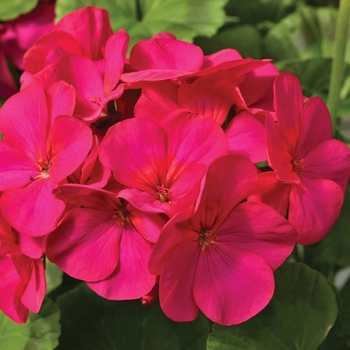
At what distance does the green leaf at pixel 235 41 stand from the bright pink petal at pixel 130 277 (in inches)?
25.7

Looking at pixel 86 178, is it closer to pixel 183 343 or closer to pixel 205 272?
pixel 205 272

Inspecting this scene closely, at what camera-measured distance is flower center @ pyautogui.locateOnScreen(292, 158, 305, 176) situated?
1.61ft

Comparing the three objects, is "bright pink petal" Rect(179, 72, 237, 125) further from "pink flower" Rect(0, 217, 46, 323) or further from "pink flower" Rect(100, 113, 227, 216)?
"pink flower" Rect(0, 217, 46, 323)

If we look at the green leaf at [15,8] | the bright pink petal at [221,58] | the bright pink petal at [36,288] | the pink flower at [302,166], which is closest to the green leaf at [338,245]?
the pink flower at [302,166]

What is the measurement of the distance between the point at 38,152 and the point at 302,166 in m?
0.27

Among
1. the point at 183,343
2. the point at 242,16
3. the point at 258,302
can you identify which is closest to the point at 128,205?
the point at 258,302

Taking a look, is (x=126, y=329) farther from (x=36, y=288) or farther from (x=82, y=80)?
(x=82, y=80)

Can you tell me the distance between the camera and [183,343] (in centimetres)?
62

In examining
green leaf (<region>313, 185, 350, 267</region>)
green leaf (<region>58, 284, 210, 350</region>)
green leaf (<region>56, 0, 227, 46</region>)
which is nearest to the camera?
green leaf (<region>58, 284, 210, 350</region>)

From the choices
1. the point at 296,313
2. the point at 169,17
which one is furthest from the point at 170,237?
the point at 169,17

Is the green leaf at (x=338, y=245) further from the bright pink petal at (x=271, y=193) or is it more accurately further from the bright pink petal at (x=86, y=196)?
the bright pink petal at (x=86, y=196)

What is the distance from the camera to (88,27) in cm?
56

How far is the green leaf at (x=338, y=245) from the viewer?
762 millimetres

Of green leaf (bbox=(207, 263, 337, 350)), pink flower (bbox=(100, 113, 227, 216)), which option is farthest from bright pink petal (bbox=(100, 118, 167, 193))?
green leaf (bbox=(207, 263, 337, 350))
